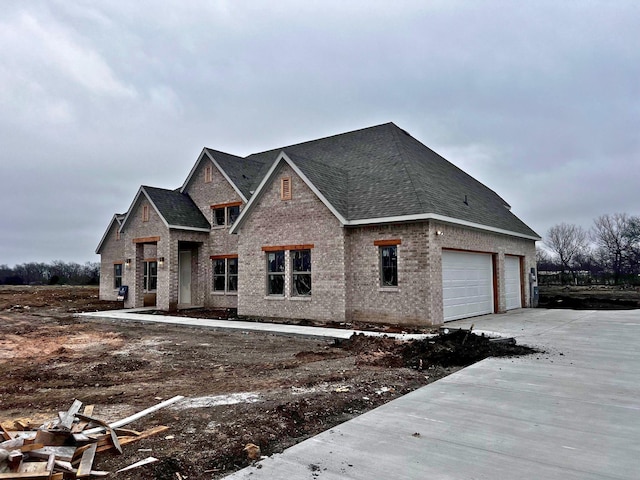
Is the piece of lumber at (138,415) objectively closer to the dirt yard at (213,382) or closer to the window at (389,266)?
the dirt yard at (213,382)

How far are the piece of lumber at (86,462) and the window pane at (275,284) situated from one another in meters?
12.5

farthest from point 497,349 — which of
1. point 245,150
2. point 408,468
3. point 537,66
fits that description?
point 245,150

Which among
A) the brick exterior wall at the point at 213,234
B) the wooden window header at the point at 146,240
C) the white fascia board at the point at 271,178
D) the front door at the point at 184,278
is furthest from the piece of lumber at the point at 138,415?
the front door at the point at 184,278

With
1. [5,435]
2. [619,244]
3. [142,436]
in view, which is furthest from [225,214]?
[619,244]

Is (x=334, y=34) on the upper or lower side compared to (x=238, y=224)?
upper

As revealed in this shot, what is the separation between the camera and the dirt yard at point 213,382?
4363 mm

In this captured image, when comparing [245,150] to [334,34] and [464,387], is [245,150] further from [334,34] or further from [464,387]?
[464,387]

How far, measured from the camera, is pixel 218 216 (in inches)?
856

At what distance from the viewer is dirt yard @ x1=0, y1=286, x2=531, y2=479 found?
436cm

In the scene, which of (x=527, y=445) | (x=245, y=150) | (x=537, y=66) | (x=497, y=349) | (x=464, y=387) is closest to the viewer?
(x=527, y=445)

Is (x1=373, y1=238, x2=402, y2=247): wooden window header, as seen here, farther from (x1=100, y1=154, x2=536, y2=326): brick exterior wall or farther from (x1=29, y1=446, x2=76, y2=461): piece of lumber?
(x1=29, y1=446, x2=76, y2=461): piece of lumber

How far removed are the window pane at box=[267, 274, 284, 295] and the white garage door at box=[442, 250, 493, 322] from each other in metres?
6.10

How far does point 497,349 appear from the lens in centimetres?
928

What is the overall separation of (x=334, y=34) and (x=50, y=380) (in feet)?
43.3
